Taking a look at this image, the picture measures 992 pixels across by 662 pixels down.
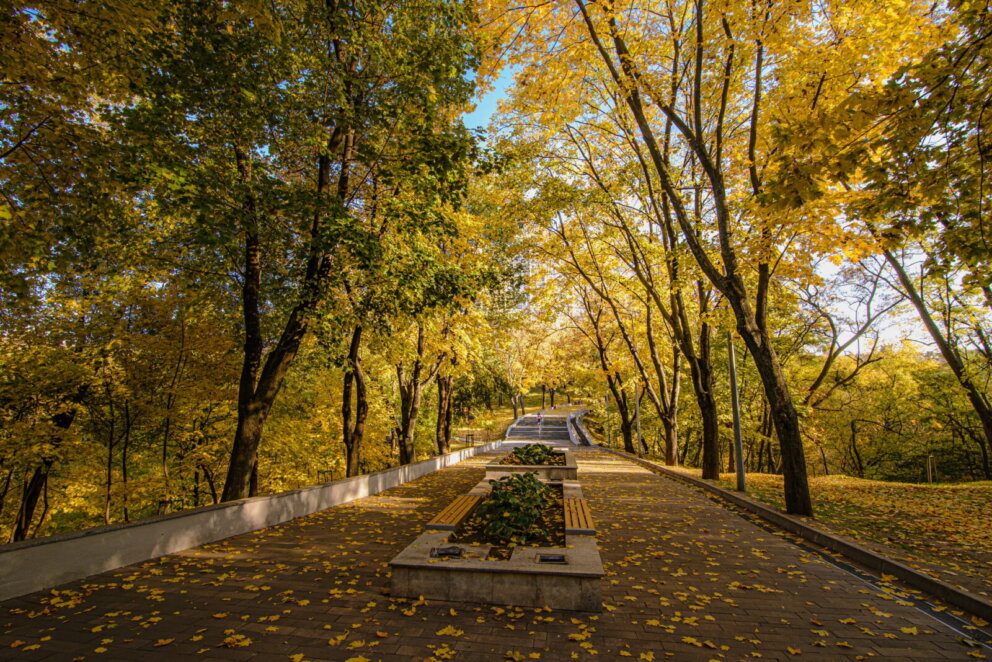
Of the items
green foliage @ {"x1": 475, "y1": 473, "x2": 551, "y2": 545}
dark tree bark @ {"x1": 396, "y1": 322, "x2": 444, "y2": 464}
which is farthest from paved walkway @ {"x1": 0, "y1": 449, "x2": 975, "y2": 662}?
dark tree bark @ {"x1": 396, "y1": 322, "x2": 444, "y2": 464}

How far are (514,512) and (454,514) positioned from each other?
35.7 inches

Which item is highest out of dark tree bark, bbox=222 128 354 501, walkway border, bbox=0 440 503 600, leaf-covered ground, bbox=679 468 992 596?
dark tree bark, bbox=222 128 354 501

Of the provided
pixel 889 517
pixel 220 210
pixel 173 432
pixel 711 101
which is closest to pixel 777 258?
pixel 711 101

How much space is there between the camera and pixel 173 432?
13.0m

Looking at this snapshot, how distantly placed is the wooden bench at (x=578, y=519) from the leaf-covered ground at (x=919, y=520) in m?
3.53

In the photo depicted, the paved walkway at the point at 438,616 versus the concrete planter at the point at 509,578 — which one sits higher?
the concrete planter at the point at 509,578

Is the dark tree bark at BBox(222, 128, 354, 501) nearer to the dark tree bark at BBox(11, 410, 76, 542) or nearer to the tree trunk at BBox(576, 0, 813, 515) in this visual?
the tree trunk at BBox(576, 0, 813, 515)

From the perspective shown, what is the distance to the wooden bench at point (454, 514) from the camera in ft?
17.1

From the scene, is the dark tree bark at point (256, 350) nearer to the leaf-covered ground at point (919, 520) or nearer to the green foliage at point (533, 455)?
the green foliage at point (533, 455)

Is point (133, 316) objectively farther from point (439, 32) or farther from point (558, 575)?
point (558, 575)

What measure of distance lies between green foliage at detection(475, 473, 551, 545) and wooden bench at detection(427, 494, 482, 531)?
0.21 m

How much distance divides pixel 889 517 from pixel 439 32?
1127 cm

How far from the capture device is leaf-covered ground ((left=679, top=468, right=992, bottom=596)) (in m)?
5.00

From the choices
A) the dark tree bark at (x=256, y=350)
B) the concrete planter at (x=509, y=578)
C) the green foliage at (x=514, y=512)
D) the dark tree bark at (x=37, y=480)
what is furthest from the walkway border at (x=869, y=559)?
the dark tree bark at (x=37, y=480)
